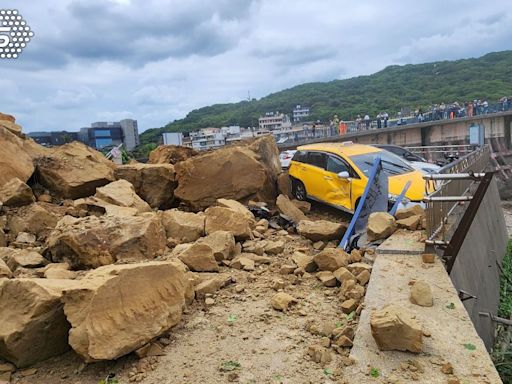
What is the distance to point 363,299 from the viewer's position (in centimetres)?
394

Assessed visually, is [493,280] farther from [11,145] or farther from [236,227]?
[11,145]

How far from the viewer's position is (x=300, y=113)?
87125mm

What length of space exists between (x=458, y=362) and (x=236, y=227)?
3548mm

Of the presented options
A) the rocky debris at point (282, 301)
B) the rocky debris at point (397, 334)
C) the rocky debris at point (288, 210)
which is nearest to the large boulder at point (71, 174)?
the rocky debris at point (288, 210)

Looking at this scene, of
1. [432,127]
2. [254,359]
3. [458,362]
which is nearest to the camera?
[458,362]

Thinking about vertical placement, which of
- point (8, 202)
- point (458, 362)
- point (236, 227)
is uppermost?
point (8, 202)

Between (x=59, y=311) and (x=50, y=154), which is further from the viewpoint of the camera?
(x=50, y=154)

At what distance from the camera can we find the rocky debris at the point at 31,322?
3184 mm

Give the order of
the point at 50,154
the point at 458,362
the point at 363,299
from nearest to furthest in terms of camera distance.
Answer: the point at 458,362 → the point at 363,299 → the point at 50,154

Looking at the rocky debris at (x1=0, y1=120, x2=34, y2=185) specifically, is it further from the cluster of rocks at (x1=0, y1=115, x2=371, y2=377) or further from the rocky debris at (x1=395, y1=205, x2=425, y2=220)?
the rocky debris at (x1=395, y1=205, x2=425, y2=220)

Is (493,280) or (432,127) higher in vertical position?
(432,127)

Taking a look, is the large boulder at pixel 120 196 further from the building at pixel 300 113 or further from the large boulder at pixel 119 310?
the building at pixel 300 113

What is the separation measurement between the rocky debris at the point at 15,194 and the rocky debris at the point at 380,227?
5.37 metres

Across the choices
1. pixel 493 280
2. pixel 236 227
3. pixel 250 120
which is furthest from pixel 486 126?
pixel 250 120
